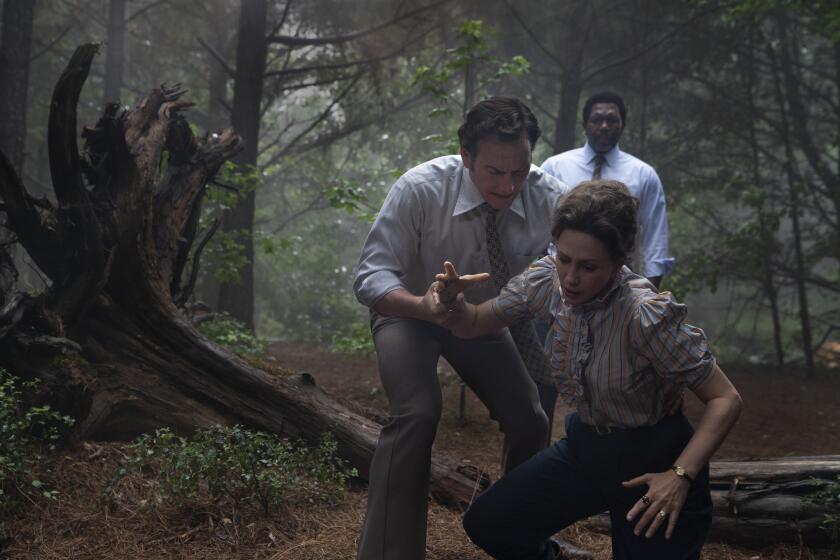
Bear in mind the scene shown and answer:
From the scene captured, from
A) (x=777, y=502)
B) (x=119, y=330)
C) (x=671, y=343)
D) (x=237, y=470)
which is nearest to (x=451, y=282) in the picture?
(x=671, y=343)

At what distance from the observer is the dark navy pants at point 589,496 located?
306cm

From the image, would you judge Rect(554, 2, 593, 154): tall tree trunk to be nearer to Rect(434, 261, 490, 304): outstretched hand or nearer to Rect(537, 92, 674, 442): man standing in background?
Rect(537, 92, 674, 442): man standing in background

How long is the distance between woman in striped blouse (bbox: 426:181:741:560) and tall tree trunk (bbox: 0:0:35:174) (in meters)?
7.80

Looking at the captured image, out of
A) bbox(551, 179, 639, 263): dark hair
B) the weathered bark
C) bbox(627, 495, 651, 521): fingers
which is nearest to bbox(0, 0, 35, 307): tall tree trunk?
the weathered bark

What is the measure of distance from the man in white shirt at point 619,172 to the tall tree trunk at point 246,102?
480 centimetres

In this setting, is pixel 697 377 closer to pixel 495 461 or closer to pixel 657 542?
pixel 657 542

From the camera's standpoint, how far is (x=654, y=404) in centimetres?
317

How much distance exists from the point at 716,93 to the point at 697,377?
1338cm

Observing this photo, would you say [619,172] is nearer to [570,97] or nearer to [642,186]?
[642,186]

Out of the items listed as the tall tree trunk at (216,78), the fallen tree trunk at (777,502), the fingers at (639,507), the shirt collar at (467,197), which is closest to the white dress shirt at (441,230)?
the shirt collar at (467,197)

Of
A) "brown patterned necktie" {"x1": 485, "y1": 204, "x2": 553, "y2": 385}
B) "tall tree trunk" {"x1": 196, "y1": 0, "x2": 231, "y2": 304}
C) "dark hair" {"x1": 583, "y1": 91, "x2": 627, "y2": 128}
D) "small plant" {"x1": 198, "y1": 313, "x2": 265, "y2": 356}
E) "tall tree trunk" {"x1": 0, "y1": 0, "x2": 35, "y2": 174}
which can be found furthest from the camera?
"tall tree trunk" {"x1": 196, "y1": 0, "x2": 231, "y2": 304}

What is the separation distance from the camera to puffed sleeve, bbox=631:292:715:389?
2982 millimetres

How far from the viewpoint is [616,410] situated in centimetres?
317

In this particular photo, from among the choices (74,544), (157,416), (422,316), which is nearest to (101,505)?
(74,544)
